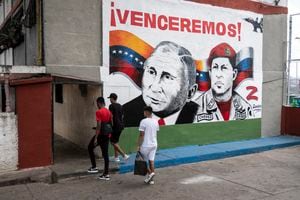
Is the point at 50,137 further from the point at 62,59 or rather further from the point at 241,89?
the point at 241,89

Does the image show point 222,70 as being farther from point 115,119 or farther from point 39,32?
point 39,32

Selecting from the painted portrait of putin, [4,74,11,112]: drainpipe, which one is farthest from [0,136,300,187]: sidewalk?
[4,74,11,112]: drainpipe

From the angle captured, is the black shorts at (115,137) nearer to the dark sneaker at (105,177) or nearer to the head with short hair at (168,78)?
the dark sneaker at (105,177)

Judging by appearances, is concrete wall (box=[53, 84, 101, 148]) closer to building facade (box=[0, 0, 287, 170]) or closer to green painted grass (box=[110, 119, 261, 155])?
building facade (box=[0, 0, 287, 170])

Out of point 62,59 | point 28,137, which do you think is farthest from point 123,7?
point 28,137

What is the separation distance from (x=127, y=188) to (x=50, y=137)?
7.92ft

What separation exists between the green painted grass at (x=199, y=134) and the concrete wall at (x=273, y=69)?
24.8 inches

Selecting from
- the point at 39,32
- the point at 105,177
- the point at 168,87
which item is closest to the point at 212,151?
the point at 168,87

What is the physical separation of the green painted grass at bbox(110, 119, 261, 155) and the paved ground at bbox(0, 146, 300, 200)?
1.48 m

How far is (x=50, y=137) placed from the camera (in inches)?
323

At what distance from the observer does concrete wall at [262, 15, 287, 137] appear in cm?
1241

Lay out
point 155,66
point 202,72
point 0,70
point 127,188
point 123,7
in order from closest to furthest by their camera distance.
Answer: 1. point 127,188
2. point 0,70
3. point 123,7
4. point 155,66
5. point 202,72

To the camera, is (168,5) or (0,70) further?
(168,5)

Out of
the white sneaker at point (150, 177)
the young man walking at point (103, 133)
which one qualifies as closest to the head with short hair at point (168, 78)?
the young man walking at point (103, 133)
